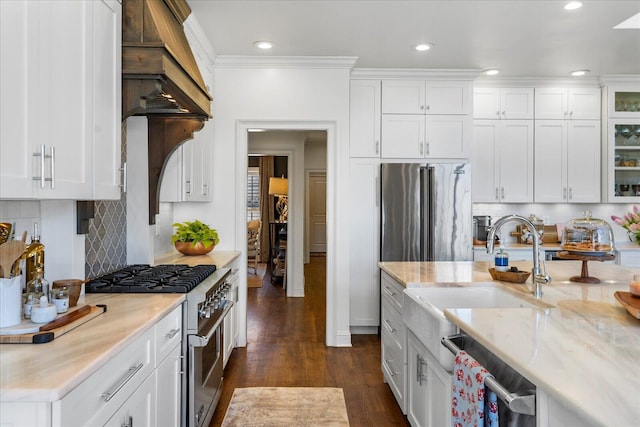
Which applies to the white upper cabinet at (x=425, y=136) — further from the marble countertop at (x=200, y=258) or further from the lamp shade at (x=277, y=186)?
the lamp shade at (x=277, y=186)

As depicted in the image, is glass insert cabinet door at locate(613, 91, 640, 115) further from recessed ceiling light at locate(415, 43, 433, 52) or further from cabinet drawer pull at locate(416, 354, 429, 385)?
cabinet drawer pull at locate(416, 354, 429, 385)

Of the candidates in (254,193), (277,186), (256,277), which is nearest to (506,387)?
(256,277)

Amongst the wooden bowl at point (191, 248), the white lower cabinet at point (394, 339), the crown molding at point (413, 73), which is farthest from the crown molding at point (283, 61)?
the white lower cabinet at point (394, 339)

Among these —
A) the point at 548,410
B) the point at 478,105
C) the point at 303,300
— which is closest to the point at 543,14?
the point at 478,105

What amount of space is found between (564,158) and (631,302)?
377 cm

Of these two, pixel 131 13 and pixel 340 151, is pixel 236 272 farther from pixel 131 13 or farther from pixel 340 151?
pixel 131 13

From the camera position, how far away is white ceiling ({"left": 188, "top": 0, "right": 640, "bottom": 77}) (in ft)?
10.1

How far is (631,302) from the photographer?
164 centimetres

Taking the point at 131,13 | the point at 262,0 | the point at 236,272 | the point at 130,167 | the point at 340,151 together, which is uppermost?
the point at 262,0

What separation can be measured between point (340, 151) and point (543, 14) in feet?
Result: 6.41

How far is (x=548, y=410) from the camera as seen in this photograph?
113 centimetres

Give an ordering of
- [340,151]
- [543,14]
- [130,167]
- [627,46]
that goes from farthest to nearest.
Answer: [340,151], [627,46], [543,14], [130,167]

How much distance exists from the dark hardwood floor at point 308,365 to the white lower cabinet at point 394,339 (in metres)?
0.16

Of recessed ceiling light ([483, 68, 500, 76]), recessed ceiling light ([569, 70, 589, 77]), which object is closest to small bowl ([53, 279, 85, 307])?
recessed ceiling light ([483, 68, 500, 76])
